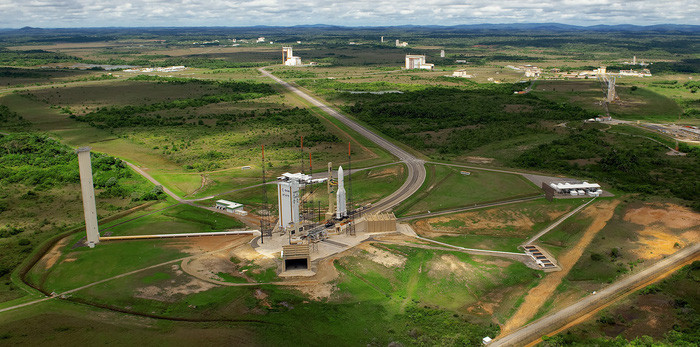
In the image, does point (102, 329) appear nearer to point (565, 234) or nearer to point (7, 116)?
point (565, 234)

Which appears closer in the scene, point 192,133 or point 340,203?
point 340,203

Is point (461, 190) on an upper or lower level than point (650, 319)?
upper

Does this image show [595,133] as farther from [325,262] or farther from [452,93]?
[325,262]

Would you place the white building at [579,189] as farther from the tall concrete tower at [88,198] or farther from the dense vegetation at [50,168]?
the tall concrete tower at [88,198]

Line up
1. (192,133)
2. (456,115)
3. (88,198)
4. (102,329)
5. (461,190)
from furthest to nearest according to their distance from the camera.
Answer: (456,115) → (192,133) → (461,190) → (88,198) → (102,329)

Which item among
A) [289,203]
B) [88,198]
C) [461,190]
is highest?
[88,198]

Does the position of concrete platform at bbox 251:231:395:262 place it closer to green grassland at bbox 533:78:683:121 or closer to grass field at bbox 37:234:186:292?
grass field at bbox 37:234:186:292

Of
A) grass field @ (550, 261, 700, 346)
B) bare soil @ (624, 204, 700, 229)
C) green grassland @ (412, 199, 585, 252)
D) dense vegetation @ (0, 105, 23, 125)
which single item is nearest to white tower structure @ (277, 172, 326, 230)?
green grassland @ (412, 199, 585, 252)

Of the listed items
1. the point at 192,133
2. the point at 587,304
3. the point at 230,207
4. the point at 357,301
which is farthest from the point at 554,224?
the point at 192,133

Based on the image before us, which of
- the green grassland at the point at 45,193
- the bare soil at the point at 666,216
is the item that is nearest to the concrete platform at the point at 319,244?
the green grassland at the point at 45,193
